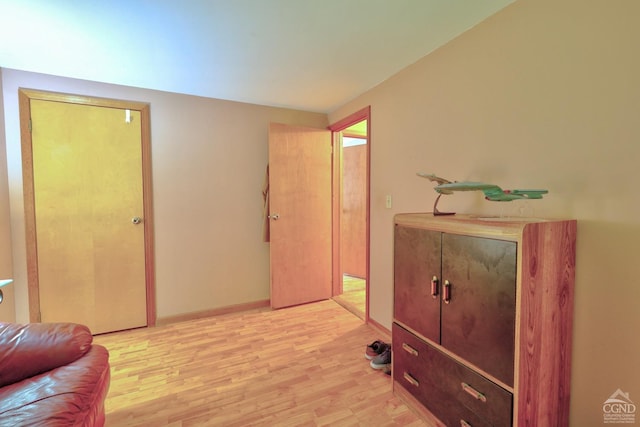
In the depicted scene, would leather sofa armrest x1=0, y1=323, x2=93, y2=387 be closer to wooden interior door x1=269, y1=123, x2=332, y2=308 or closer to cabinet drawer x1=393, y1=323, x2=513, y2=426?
cabinet drawer x1=393, y1=323, x2=513, y2=426

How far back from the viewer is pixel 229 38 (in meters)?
1.65

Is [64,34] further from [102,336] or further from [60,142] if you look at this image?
[102,336]

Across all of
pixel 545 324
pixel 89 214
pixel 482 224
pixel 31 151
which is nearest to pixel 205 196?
pixel 89 214

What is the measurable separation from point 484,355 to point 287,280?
2085mm

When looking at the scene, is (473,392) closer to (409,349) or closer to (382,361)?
(409,349)

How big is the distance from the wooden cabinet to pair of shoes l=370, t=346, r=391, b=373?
15.6 inches

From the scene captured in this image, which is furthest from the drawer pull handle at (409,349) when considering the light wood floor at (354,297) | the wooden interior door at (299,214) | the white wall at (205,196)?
the white wall at (205,196)

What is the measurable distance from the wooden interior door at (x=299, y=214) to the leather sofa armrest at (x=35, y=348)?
1775mm

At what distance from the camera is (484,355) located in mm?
1119

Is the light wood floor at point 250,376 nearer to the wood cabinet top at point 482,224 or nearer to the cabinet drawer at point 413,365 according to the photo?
the cabinet drawer at point 413,365

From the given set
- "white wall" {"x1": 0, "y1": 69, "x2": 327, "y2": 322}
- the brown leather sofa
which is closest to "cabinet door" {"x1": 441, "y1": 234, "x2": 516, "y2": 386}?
the brown leather sofa

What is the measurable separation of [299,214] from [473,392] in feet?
7.09

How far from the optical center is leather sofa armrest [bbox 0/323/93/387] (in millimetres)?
1044

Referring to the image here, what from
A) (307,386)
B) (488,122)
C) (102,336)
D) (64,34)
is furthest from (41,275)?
(488,122)
